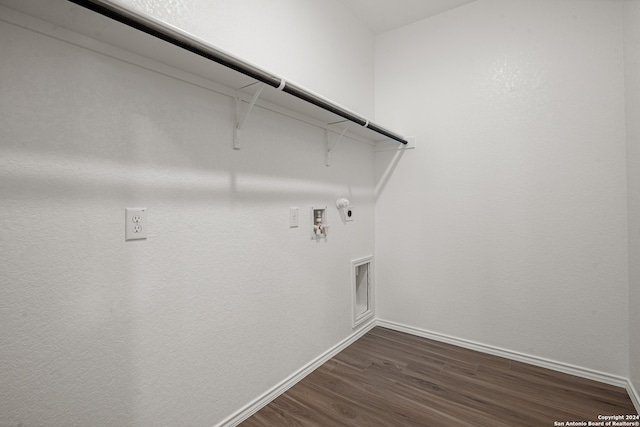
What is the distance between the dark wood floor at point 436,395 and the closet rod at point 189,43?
1715mm

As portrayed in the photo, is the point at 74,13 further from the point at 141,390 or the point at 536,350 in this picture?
the point at 536,350

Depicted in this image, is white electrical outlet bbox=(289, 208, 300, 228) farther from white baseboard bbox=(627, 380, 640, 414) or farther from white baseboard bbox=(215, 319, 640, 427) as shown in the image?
white baseboard bbox=(627, 380, 640, 414)

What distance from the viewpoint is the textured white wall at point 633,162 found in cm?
159

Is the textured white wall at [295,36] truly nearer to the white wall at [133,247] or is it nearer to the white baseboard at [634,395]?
the white wall at [133,247]

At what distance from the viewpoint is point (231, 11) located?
146 centimetres

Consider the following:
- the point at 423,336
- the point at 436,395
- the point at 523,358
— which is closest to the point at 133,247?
the point at 436,395

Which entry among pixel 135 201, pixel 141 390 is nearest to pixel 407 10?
pixel 135 201

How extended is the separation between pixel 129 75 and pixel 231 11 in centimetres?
68

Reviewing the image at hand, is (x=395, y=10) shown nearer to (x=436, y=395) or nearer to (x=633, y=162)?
(x=633, y=162)

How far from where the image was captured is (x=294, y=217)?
71.4 inches

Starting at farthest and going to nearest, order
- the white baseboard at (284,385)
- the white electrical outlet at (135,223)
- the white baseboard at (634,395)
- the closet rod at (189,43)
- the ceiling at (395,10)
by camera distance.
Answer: the ceiling at (395,10) → the white baseboard at (634,395) → the white baseboard at (284,385) → the white electrical outlet at (135,223) → the closet rod at (189,43)

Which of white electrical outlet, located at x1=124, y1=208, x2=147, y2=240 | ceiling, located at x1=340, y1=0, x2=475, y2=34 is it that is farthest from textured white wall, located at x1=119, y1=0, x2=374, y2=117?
white electrical outlet, located at x1=124, y1=208, x2=147, y2=240

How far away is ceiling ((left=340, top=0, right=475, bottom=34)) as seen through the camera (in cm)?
229

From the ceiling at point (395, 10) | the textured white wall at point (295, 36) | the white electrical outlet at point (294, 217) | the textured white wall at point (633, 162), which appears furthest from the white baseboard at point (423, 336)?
the ceiling at point (395, 10)
